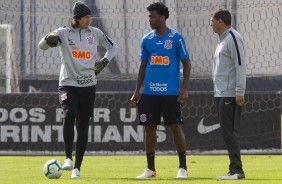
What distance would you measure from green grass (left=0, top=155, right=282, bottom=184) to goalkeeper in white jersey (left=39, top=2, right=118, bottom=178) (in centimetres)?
53

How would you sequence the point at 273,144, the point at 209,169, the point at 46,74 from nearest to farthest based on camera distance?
1. the point at 209,169
2. the point at 273,144
3. the point at 46,74

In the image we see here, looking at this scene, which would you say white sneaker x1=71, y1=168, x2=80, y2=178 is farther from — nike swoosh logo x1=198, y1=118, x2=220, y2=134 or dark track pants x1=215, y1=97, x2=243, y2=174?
nike swoosh logo x1=198, y1=118, x2=220, y2=134

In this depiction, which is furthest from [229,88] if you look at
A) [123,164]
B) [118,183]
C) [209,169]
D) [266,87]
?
[266,87]

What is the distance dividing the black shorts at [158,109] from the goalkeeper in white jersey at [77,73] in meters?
0.67

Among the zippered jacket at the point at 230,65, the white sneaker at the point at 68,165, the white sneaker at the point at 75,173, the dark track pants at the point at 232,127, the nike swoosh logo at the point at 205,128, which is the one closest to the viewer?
the zippered jacket at the point at 230,65

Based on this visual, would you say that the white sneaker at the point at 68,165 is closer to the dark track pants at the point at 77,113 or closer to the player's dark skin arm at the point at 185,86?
the dark track pants at the point at 77,113

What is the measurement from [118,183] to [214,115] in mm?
8289

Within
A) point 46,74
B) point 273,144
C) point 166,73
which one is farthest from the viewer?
point 46,74

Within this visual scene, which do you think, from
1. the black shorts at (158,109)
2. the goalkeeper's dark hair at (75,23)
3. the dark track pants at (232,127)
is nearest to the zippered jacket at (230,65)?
the dark track pants at (232,127)

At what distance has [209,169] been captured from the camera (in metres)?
14.5

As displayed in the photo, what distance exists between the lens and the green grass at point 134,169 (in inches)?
465

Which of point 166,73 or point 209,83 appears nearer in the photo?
point 166,73

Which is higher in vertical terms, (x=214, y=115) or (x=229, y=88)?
(x=229, y=88)

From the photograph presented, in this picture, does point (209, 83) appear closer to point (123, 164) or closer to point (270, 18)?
point (270, 18)
